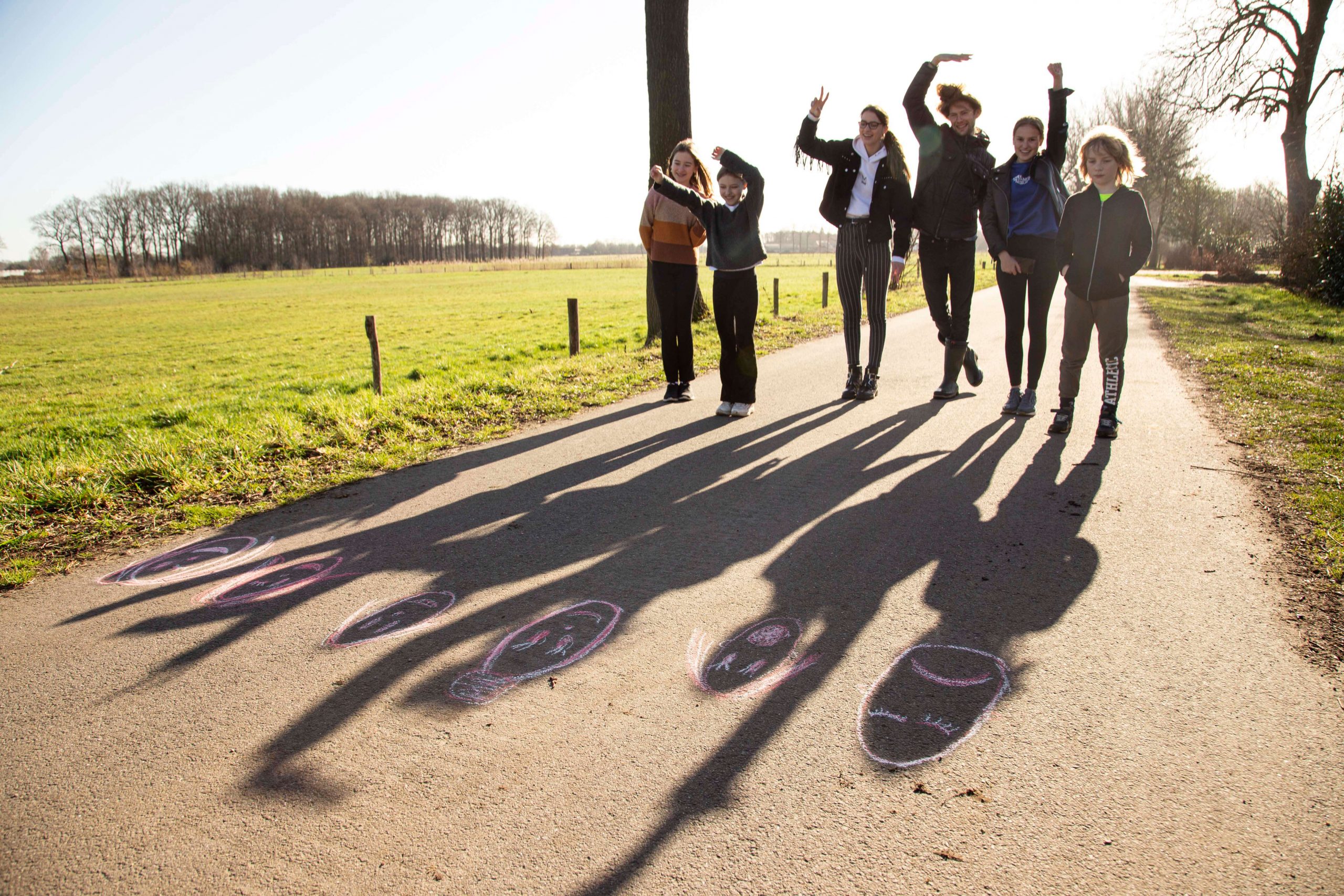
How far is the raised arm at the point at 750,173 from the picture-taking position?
6.02 metres

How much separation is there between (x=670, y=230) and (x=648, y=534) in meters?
3.69

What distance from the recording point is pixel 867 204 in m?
6.47

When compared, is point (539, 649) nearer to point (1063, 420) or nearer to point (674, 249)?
point (1063, 420)

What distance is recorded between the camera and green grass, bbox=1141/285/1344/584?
4090mm

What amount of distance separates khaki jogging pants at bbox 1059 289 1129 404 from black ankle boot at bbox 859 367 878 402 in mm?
1753

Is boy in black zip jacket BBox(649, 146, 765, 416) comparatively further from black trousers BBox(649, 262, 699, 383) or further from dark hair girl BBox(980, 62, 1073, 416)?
dark hair girl BBox(980, 62, 1073, 416)

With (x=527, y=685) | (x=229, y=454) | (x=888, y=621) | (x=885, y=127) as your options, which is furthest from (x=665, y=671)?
(x=885, y=127)

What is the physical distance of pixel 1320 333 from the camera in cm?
1195

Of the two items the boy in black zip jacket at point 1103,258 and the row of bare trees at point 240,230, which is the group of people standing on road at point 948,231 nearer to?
the boy in black zip jacket at point 1103,258

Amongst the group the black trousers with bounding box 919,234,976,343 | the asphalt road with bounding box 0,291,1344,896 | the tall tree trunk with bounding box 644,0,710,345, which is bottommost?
the asphalt road with bounding box 0,291,1344,896

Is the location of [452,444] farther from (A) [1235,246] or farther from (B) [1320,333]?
(A) [1235,246]

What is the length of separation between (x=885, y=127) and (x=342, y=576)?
203 inches

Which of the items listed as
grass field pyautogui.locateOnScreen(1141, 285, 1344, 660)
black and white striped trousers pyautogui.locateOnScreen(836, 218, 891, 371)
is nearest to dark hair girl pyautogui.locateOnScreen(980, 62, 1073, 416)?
black and white striped trousers pyautogui.locateOnScreen(836, 218, 891, 371)

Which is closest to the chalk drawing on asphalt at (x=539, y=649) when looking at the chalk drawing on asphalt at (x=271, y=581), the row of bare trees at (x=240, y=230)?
the chalk drawing on asphalt at (x=271, y=581)
